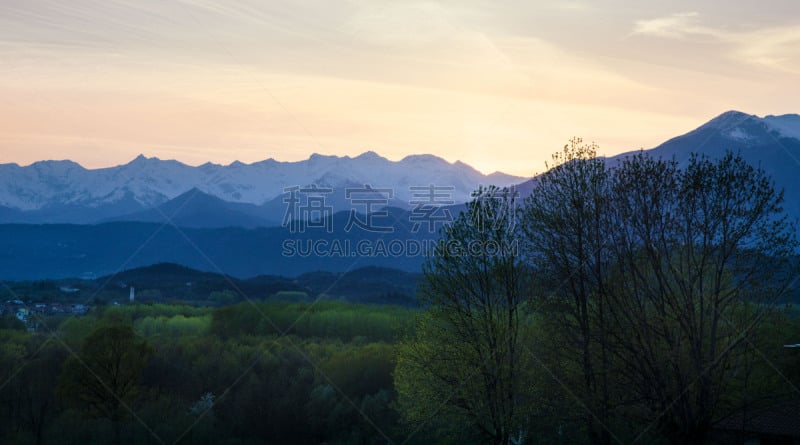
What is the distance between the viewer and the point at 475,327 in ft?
114

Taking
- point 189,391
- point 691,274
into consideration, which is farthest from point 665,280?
point 189,391

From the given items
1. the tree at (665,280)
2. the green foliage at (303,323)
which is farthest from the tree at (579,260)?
the green foliage at (303,323)

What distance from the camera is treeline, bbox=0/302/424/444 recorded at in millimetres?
54281

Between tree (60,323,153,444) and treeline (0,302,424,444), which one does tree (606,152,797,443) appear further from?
tree (60,323,153,444)

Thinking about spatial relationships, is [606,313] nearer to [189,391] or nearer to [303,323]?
[189,391]

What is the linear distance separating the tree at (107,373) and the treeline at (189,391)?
8cm

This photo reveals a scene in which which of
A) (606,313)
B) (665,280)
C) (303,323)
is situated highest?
(665,280)

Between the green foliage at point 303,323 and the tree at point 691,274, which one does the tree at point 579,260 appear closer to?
the tree at point 691,274

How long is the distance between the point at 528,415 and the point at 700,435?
309 inches

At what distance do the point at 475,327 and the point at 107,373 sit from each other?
35.6 m

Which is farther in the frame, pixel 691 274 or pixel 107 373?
pixel 107 373

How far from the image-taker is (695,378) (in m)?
25.7

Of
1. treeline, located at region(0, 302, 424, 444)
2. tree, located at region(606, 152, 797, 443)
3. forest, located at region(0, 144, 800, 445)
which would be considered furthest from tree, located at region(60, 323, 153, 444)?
tree, located at region(606, 152, 797, 443)

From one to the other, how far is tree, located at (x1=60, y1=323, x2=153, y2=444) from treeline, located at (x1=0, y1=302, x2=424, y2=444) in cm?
8
